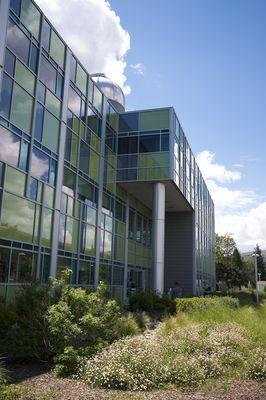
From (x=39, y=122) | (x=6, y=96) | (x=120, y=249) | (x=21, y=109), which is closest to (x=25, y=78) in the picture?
(x=21, y=109)

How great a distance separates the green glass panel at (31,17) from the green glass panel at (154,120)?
35.3 ft

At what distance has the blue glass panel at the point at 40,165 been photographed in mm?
16797

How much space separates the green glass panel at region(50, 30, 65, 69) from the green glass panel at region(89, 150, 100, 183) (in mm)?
5375

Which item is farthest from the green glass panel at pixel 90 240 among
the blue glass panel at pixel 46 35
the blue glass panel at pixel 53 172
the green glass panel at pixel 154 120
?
the blue glass panel at pixel 46 35

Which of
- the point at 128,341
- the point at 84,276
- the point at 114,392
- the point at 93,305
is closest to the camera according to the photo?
the point at 114,392

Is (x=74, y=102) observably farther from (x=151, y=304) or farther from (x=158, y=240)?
(x=151, y=304)

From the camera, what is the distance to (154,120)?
27031mm

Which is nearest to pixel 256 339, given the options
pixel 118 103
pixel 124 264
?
pixel 124 264

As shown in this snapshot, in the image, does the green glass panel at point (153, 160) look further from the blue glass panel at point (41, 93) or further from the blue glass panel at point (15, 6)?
the blue glass panel at point (15, 6)

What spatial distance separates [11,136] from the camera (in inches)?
601

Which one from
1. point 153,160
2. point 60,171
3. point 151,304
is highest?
point 153,160

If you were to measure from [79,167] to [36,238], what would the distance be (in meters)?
Result: 5.72

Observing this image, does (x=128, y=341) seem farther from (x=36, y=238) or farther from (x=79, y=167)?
(x=79, y=167)

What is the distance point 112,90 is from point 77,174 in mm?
12376
